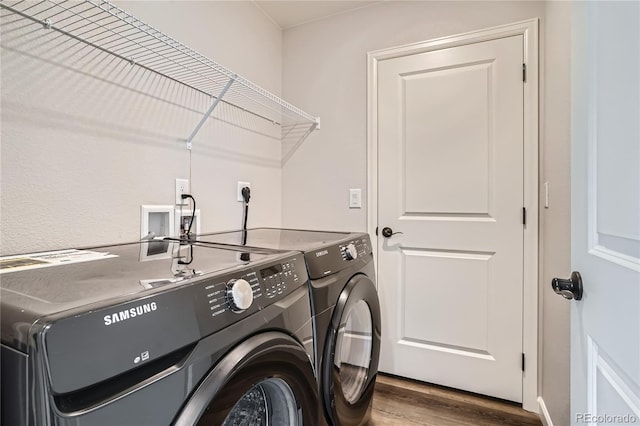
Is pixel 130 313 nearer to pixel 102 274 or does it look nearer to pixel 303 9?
pixel 102 274

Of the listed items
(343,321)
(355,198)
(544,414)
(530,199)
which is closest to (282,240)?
(343,321)

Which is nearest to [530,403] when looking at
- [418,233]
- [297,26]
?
[418,233]

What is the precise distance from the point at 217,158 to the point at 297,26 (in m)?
1.22

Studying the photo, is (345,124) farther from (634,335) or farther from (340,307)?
(634,335)

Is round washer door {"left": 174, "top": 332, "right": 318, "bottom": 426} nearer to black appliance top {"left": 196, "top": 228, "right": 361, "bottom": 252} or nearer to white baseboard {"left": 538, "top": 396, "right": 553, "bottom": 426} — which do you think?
black appliance top {"left": 196, "top": 228, "right": 361, "bottom": 252}

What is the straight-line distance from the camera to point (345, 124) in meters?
2.12

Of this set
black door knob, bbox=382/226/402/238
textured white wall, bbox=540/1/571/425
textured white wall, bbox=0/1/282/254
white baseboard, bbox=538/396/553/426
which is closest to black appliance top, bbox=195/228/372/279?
textured white wall, bbox=0/1/282/254

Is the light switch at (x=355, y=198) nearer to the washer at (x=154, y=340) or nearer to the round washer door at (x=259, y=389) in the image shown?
the washer at (x=154, y=340)

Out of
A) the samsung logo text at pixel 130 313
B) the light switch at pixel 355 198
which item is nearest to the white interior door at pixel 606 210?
the samsung logo text at pixel 130 313

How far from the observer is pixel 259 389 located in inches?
33.7

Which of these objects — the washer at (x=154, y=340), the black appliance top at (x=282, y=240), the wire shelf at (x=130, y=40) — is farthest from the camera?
the black appliance top at (x=282, y=240)

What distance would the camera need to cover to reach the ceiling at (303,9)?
6.61 ft

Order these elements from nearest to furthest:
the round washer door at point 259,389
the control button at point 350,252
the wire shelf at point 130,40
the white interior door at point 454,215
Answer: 1. the round washer door at point 259,389
2. the wire shelf at point 130,40
3. the control button at point 350,252
4. the white interior door at point 454,215

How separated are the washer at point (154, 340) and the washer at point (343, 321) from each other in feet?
0.39
